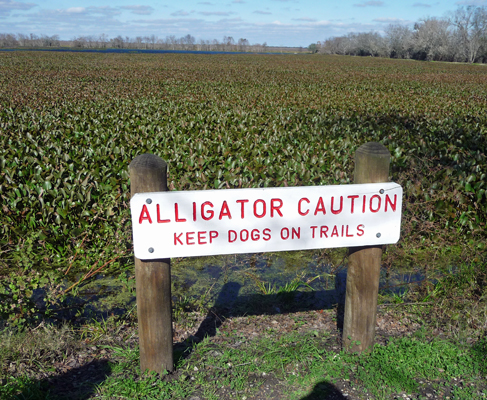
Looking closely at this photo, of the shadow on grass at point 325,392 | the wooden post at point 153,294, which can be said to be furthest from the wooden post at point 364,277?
the wooden post at point 153,294

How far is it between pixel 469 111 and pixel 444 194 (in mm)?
9585

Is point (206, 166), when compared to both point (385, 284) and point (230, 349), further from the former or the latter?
point (230, 349)

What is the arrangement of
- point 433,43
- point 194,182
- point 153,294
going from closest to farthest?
1. point 153,294
2. point 194,182
3. point 433,43

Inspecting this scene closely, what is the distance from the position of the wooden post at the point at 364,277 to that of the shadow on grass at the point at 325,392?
1.14 ft

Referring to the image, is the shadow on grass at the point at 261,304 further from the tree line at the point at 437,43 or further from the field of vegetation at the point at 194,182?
the tree line at the point at 437,43

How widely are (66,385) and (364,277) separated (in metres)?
1.84

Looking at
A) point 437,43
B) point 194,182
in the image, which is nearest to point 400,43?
point 437,43

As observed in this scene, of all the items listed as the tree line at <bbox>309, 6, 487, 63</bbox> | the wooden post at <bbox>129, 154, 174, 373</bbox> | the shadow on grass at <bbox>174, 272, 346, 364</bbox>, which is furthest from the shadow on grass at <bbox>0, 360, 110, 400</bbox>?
the tree line at <bbox>309, 6, 487, 63</bbox>

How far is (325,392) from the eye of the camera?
2400 mm

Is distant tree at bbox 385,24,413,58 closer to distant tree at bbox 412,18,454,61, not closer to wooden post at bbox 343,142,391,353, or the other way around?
distant tree at bbox 412,18,454,61

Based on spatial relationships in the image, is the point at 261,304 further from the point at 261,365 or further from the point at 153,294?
the point at 153,294

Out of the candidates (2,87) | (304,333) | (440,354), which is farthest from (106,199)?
(2,87)

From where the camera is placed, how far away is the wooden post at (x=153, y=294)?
84.7 inches

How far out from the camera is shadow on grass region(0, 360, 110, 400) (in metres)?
2.27
